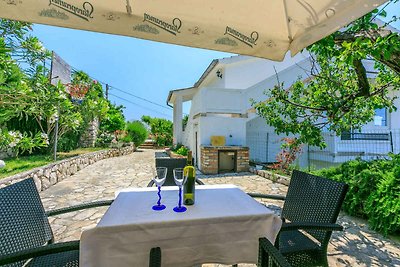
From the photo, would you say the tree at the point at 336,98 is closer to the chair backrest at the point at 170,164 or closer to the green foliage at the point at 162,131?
the chair backrest at the point at 170,164

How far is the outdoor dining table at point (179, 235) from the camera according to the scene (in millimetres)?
1333

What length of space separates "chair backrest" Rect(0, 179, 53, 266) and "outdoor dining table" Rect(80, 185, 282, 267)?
2.06 feet

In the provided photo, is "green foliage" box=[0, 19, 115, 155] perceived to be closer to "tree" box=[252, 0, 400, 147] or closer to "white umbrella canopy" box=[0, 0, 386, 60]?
"white umbrella canopy" box=[0, 0, 386, 60]

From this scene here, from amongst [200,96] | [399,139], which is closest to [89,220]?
[200,96]

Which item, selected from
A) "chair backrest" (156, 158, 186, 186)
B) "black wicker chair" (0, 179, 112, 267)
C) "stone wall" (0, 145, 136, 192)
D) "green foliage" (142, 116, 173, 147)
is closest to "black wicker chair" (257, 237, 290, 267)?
"black wicker chair" (0, 179, 112, 267)

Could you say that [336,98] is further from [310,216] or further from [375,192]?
[310,216]

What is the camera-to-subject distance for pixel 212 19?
185 cm

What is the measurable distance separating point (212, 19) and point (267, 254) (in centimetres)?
191

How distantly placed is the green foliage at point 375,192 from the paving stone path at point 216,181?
193mm

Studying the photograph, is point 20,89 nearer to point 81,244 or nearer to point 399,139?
point 81,244

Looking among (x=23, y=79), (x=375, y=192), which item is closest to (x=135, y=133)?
(x=23, y=79)

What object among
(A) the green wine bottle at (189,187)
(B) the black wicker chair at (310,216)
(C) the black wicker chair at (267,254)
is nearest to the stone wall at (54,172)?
(A) the green wine bottle at (189,187)

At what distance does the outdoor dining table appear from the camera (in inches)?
52.5

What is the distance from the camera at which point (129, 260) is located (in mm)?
1367
